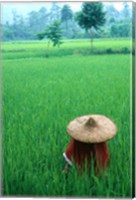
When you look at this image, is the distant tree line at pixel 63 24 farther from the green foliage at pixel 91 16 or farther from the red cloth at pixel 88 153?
the red cloth at pixel 88 153

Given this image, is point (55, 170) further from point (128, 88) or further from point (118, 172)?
point (128, 88)

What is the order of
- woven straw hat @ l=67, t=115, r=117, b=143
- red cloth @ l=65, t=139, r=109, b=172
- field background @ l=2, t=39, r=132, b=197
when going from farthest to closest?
field background @ l=2, t=39, r=132, b=197 → red cloth @ l=65, t=139, r=109, b=172 → woven straw hat @ l=67, t=115, r=117, b=143

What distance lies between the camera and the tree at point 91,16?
318 centimetres

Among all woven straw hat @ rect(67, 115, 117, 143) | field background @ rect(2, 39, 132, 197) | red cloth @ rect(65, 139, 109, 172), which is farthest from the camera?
field background @ rect(2, 39, 132, 197)

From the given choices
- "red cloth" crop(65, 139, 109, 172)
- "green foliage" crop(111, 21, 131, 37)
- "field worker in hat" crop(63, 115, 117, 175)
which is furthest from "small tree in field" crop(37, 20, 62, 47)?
"red cloth" crop(65, 139, 109, 172)

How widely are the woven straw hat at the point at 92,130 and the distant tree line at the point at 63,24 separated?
1.71ft

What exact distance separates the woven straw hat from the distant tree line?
0.52 metres

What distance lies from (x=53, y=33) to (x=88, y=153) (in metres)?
0.74

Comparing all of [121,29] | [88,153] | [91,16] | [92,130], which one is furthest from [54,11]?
[88,153]

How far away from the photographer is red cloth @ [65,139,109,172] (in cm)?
308

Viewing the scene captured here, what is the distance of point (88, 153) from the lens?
3.10 meters

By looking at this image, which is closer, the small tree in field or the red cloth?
the red cloth

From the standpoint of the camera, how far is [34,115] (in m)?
3.28

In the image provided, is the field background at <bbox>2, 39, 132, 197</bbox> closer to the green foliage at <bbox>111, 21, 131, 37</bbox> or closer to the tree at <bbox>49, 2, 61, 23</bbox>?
the green foliage at <bbox>111, 21, 131, 37</bbox>
